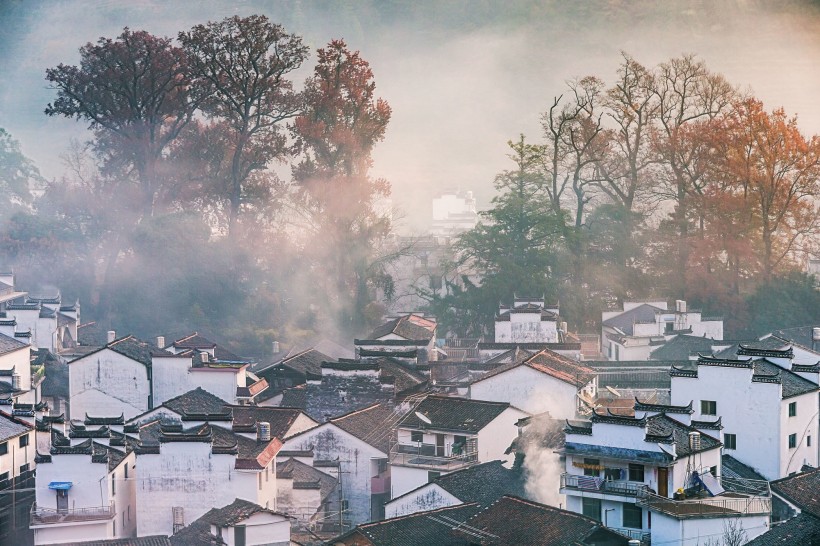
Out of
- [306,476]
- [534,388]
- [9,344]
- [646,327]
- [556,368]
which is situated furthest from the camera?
[646,327]

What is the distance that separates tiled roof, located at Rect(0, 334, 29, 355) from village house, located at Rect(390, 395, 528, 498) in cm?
1310

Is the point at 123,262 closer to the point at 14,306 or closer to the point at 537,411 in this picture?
the point at 14,306

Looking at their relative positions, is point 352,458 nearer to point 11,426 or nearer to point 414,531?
point 414,531

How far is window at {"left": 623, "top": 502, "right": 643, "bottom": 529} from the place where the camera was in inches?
893

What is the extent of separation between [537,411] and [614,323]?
1325 cm

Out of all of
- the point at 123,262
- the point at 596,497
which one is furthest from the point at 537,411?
the point at 123,262

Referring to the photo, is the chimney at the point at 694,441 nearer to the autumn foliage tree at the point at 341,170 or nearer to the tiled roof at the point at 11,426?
the tiled roof at the point at 11,426

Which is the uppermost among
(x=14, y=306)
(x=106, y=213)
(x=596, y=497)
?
(x=106, y=213)

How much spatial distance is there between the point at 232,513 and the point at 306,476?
4187 mm

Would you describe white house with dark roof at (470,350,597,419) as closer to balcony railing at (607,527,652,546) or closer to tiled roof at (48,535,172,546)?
balcony railing at (607,527,652,546)

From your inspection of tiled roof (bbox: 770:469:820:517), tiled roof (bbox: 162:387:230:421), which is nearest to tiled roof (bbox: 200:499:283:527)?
tiled roof (bbox: 162:387:230:421)

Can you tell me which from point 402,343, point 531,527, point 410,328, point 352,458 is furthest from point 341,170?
point 531,527

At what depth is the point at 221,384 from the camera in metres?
33.5

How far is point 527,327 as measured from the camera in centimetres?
4028
